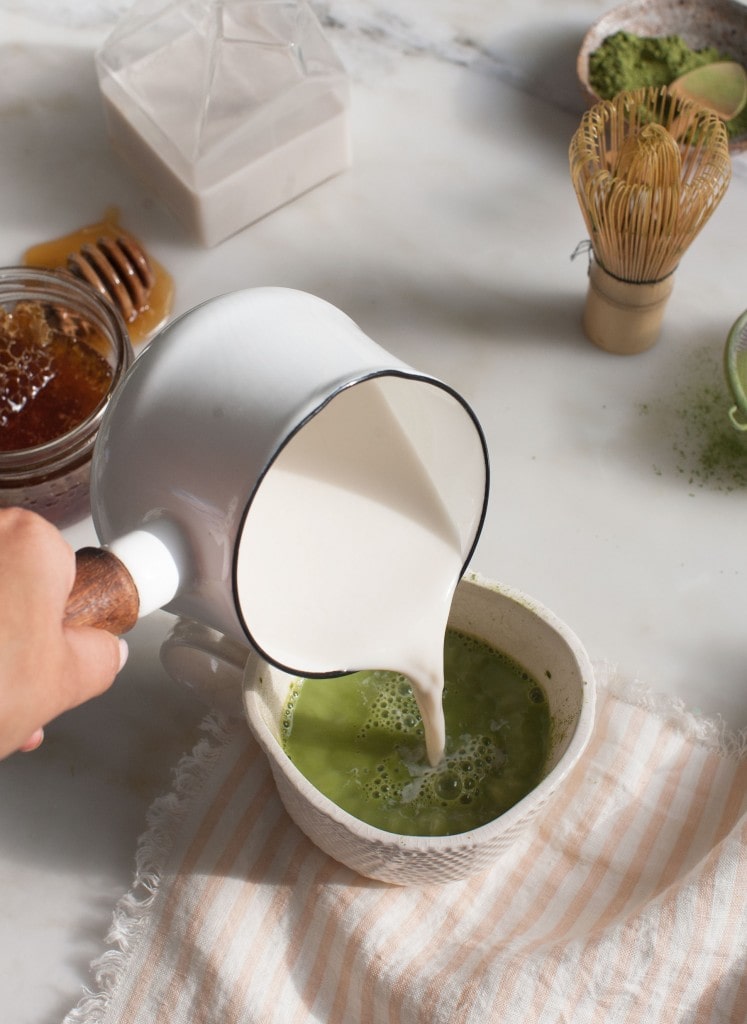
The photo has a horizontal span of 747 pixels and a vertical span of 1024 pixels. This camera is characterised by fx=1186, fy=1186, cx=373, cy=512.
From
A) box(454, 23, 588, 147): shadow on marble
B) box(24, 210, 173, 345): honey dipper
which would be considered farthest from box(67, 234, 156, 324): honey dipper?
box(454, 23, 588, 147): shadow on marble

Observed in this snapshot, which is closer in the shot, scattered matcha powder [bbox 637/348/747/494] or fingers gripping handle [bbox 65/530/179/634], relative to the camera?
fingers gripping handle [bbox 65/530/179/634]

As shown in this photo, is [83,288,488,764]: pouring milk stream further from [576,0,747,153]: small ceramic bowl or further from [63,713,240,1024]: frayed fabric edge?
[576,0,747,153]: small ceramic bowl

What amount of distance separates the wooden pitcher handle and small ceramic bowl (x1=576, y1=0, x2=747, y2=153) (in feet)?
2.70

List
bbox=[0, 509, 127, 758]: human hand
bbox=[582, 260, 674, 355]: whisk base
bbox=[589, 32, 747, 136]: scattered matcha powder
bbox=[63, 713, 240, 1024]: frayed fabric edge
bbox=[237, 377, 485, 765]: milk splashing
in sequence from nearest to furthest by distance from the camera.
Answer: bbox=[0, 509, 127, 758]: human hand, bbox=[237, 377, 485, 765]: milk splashing, bbox=[63, 713, 240, 1024]: frayed fabric edge, bbox=[582, 260, 674, 355]: whisk base, bbox=[589, 32, 747, 136]: scattered matcha powder

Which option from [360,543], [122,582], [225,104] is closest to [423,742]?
[360,543]

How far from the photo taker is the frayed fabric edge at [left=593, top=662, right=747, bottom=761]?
83 centimetres

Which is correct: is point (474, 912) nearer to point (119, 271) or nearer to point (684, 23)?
point (119, 271)

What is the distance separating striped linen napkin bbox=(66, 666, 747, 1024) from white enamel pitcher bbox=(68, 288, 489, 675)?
0.68 feet

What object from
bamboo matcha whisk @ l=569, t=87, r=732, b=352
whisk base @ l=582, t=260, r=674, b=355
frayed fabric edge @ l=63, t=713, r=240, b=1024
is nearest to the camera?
frayed fabric edge @ l=63, t=713, r=240, b=1024

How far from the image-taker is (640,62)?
115 centimetres

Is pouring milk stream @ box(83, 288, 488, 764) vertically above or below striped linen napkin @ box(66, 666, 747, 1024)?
above

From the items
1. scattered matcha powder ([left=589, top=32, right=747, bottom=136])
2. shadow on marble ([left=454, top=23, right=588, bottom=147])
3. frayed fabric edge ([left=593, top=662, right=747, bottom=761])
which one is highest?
scattered matcha powder ([left=589, top=32, right=747, bottom=136])

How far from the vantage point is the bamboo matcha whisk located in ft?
2.86

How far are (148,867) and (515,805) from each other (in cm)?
27
